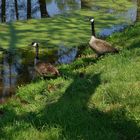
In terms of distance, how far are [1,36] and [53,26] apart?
3.05m

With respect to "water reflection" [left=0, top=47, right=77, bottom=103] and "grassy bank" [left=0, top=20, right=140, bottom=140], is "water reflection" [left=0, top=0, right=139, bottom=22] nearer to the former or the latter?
"water reflection" [left=0, top=47, right=77, bottom=103]

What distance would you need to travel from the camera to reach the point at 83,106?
8.00m

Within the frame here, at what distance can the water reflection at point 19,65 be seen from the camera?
12062 millimetres

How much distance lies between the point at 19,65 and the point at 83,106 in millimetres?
6278

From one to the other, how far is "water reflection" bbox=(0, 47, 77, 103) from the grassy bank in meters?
1.21

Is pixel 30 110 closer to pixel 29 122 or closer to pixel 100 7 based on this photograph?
pixel 29 122

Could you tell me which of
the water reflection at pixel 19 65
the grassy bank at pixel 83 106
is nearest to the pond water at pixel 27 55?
the water reflection at pixel 19 65

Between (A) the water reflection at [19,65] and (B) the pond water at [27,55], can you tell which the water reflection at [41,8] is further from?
(A) the water reflection at [19,65]

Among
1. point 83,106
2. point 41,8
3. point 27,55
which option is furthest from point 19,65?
point 41,8

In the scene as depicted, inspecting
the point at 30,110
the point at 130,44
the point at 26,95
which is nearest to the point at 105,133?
the point at 30,110

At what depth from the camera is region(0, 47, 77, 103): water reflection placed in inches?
475

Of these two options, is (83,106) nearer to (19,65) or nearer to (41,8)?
(19,65)

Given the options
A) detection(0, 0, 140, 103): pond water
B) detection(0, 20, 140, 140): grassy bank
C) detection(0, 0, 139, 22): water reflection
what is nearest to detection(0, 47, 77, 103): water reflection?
detection(0, 0, 140, 103): pond water

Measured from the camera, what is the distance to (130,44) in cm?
1420
